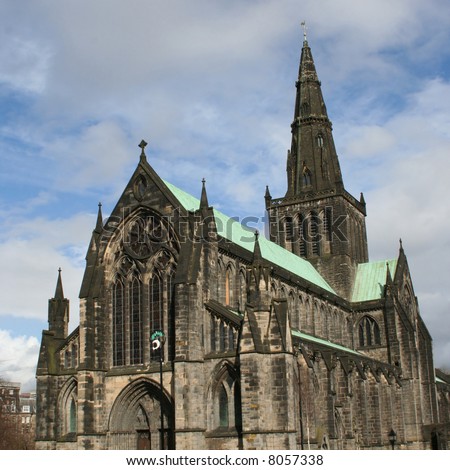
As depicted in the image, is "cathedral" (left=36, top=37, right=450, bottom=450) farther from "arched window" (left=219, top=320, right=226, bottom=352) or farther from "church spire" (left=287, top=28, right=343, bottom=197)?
"church spire" (left=287, top=28, right=343, bottom=197)

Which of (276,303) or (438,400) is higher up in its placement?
(276,303)

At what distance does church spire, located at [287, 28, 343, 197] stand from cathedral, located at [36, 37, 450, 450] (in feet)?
45.9

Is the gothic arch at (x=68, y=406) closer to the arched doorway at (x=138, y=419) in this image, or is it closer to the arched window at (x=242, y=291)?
the arched doorway at (x=138, y=419)

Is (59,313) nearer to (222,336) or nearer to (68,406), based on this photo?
(68,406)

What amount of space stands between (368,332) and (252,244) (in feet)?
59.1

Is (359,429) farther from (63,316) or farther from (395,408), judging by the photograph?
(63,316)

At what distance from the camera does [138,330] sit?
4394 centimetres

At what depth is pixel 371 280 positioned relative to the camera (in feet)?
228

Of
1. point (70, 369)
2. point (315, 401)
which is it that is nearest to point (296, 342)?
point (315, 401)

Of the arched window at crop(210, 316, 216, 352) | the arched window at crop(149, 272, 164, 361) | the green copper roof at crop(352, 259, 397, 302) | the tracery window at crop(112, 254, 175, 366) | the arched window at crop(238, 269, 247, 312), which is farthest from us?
the green copper roof at crop(352, 259, 397, 302)

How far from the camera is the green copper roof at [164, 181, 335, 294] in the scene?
160 feet

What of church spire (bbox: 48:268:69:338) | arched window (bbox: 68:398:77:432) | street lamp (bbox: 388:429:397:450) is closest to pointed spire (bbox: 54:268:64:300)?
church spire (bbox: 48:268:69:338)
